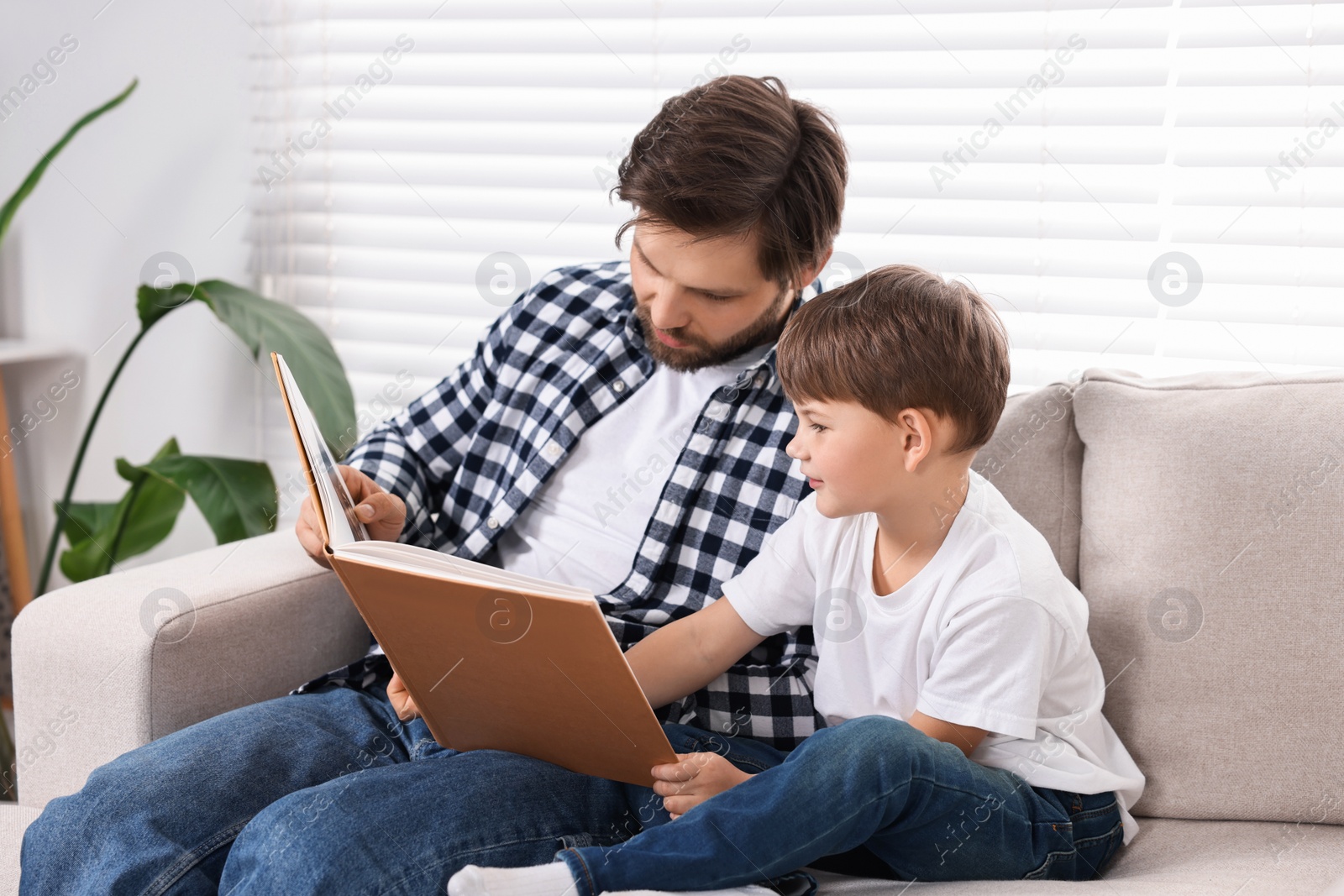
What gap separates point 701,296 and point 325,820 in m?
0.65

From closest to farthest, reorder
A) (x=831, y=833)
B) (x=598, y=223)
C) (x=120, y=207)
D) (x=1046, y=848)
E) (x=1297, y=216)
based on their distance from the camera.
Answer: (x=831, y=833), (x=1046, y=848), (x=1297, y=216), (x=598, y=223), (x=120, y=207)

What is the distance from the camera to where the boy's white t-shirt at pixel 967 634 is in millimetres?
938

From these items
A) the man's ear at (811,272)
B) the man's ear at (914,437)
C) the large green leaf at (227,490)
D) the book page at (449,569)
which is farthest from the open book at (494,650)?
the large green leaf at (227,490)

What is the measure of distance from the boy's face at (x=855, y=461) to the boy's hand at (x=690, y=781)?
0.86 feet

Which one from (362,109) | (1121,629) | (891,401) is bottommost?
(1121,629)

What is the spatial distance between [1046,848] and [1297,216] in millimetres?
992

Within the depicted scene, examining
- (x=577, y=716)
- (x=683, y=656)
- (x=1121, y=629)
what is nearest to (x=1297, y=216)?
(x=1121, y=629)

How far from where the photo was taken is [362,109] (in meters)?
1.87

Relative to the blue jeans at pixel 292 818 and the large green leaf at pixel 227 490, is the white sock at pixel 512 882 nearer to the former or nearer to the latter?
the blue jeans at pixel 292 818

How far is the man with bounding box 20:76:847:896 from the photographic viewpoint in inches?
34.9

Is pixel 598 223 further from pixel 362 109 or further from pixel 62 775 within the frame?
pixel 62 775

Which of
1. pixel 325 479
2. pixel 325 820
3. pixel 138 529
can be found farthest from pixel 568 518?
pixel 138 529

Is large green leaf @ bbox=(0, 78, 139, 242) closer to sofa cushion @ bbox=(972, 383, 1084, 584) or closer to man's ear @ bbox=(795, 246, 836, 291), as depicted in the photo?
man's ear @ bbox=(795, 246, 836, 291)

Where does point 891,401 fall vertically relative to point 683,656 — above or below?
above
